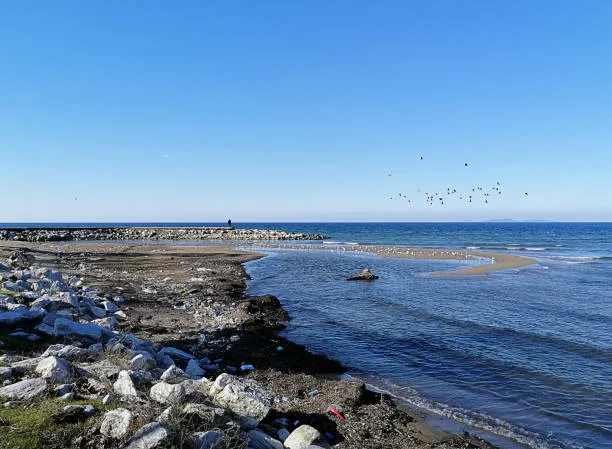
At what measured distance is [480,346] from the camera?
14.6m

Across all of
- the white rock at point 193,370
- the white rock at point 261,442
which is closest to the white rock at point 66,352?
the white rock at point 193,370

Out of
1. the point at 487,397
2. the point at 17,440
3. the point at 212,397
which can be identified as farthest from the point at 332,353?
the point at 17,440

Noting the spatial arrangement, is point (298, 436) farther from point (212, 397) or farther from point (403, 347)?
point (403, 347)

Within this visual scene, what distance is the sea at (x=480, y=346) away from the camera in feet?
31.1

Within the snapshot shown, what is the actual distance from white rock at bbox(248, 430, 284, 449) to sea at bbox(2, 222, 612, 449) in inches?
167

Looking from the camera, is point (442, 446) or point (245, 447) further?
point (442, 446)

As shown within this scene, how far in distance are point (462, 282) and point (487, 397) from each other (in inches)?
805

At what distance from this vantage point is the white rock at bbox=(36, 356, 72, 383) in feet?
22.1

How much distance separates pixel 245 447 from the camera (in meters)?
5.73

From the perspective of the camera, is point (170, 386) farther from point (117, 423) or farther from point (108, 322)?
point (108, 322)

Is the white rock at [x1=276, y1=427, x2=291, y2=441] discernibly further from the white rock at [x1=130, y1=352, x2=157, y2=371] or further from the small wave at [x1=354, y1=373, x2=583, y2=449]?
the small wave at [x1=354, y1=373, x2=583, y2=449]

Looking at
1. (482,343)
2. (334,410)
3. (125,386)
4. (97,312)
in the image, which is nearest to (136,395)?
(125,386)

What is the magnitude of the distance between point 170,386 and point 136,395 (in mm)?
568

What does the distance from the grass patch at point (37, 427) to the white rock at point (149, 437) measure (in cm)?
83
